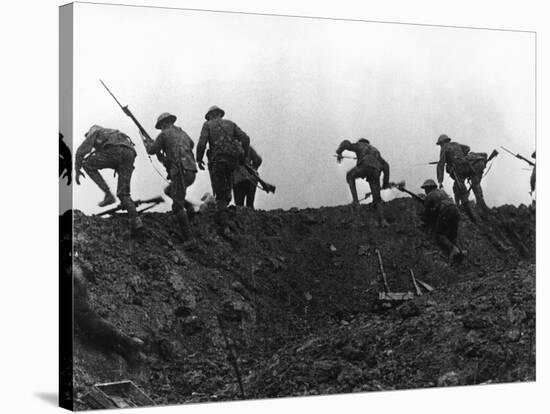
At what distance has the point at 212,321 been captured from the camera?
562 inches

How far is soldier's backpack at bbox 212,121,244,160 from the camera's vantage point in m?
14.4

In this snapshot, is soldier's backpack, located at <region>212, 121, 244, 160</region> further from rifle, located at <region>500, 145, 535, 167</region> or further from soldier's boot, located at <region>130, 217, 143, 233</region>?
rifle, located at <region>500, 145, 535, 167</region>

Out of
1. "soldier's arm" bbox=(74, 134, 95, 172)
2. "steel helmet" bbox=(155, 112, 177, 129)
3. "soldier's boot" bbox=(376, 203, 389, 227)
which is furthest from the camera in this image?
"soldier's boot" bbox=(376, 203, 389, 227)

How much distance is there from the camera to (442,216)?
15.7m

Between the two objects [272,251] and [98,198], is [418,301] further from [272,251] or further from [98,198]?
[98,198]

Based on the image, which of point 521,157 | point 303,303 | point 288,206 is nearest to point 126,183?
point 288,206

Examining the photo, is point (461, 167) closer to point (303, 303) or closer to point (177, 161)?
point (303, 303)

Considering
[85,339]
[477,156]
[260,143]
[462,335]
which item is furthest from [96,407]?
[477,156]

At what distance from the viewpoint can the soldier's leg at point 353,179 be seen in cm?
1514

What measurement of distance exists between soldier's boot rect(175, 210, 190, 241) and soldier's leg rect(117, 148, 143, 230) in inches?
17.3

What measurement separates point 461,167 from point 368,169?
A: 1138 mm

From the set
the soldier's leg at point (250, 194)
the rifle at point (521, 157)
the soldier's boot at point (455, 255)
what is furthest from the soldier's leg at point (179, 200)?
the rifle at point (521, 157)

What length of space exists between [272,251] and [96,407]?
2427mm

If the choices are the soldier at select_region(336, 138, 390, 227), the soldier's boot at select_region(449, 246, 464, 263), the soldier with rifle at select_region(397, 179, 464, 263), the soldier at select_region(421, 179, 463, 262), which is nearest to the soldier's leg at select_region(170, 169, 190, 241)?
the soldier at select_region(336, 138, 390, 227)
